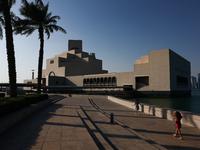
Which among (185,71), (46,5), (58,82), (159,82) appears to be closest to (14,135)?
(46,5)

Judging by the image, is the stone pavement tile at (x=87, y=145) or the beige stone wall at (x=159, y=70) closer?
the stone pavement tile at (x=87, y=145)

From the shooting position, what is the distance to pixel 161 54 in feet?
175

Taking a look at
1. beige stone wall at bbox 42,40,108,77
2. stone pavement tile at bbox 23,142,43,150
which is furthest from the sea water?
beige stone wall at bbox 42,40,108,77

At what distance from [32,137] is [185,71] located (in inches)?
3012

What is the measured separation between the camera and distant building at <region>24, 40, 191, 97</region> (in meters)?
52.2

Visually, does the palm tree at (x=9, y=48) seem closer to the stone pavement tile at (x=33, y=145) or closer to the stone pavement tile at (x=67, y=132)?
the stone pavement tile at (x=67, y=132)

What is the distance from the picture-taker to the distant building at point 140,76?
5216 cm

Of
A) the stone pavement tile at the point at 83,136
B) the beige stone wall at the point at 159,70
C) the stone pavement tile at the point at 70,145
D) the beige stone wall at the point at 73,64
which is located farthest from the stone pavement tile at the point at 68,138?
the beige stone wall at the point at 73,64

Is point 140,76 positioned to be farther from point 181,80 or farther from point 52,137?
point 52,137

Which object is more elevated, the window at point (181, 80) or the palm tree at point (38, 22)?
the palm tree at point (38, 22)

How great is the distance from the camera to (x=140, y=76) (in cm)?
5656

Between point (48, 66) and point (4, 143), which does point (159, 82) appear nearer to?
point (4, 143)

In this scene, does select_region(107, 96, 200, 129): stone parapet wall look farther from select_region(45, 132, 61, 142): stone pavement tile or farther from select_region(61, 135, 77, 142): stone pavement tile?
select_region(45, 132, 61, 142): stone pavement tile

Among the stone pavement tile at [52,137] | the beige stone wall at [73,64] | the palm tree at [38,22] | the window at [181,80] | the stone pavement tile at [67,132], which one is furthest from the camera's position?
the beige stone wall at [73,64]
